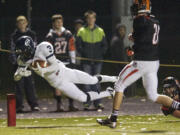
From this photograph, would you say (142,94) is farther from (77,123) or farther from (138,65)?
(138,65)

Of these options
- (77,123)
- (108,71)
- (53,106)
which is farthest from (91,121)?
(108,71)

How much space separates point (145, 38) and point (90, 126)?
185 centimetres

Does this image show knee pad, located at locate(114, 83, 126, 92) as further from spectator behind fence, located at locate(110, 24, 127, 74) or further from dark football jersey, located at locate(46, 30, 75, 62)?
spectator behind fence, located at locate(110, 24, 127, 74)

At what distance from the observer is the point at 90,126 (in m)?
15.4

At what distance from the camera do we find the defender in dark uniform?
14.6m

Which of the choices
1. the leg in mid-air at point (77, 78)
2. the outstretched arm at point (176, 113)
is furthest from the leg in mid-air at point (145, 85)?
the leg in mid-air at point (77, 78)

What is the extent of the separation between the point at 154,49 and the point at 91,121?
247 centimetres

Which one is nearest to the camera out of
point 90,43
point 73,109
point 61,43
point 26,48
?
point 26,48

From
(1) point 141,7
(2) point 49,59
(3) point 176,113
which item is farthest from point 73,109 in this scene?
(1) point 141,7

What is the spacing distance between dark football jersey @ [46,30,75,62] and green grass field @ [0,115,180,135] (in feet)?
7.21

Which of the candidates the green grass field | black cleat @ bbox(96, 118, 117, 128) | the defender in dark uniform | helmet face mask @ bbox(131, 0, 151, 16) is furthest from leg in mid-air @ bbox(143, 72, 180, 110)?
helmet face mask @ bbox(131, 0, 151, 16)

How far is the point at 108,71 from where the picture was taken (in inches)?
1198

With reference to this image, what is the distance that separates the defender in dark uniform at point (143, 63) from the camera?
1460 cm

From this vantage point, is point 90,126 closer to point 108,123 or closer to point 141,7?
point 108,123
